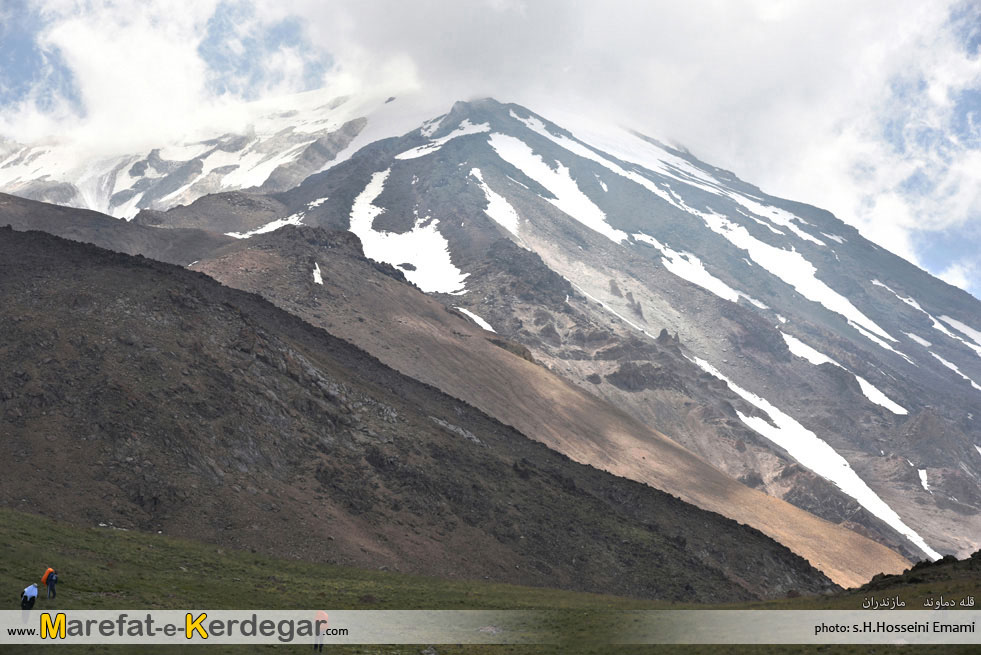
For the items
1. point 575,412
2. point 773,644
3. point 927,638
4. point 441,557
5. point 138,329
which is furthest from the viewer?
point 575,412

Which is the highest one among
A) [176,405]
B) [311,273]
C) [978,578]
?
[311,273]

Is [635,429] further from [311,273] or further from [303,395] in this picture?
[303,395]

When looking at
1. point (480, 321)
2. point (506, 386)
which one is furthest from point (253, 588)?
point (480, 321)

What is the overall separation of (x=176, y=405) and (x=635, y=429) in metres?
82.0

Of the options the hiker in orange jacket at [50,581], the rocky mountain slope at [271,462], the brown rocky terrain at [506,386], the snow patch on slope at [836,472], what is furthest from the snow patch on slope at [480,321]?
the hiker in orange jacket at [50,581]

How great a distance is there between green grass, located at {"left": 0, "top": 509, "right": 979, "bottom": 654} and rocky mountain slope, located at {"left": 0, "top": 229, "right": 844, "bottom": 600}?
14.5 ft

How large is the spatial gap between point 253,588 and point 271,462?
20.3 metres

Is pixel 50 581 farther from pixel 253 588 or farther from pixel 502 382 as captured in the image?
pixel 502 382

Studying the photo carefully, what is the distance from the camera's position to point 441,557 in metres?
60.4

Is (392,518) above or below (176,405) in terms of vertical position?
below

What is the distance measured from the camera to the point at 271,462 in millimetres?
62281

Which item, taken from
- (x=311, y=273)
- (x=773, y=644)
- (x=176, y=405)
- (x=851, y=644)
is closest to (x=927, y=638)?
(x=851, y=644)

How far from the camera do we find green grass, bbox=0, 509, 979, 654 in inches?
1339

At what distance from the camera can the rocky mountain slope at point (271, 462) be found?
2110 inches
